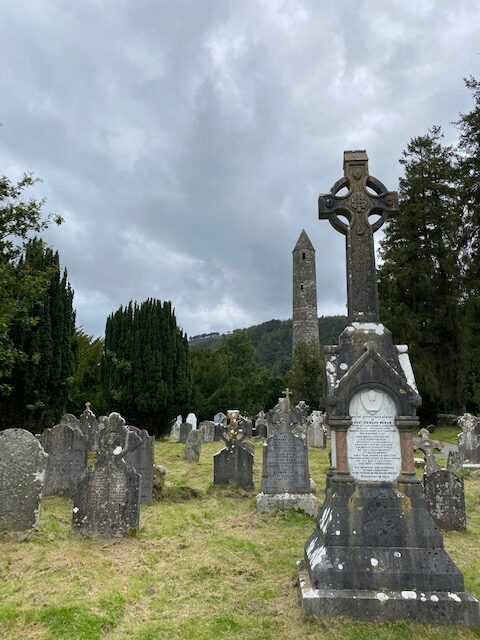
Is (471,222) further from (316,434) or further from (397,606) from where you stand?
(397,606)

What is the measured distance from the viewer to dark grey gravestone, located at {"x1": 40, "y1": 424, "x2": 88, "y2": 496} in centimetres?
857

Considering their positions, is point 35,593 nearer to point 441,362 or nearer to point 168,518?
point 168,518

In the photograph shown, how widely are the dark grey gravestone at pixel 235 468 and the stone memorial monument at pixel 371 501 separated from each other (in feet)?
16.8

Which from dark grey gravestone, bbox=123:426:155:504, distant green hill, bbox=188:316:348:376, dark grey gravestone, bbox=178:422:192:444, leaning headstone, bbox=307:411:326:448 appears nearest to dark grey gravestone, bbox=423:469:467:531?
dark grey gravestone, bbox=123:426:155:504

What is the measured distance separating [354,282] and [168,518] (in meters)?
4.74

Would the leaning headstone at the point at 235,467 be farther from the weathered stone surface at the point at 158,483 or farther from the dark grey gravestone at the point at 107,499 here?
the dark grey gravestone at the point at 107,499

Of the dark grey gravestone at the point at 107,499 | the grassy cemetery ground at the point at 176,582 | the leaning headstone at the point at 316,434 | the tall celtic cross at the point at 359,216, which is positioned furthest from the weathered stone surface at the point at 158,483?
the leaning headstone at the point at 316,434

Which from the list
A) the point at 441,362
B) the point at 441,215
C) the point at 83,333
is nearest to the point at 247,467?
the point at 441,362

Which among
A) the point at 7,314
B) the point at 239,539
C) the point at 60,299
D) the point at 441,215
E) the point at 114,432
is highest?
the point at 441,215

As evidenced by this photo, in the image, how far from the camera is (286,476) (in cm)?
793

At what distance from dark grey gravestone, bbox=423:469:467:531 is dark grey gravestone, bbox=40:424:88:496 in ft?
21.2

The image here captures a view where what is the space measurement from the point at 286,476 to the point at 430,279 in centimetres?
2074

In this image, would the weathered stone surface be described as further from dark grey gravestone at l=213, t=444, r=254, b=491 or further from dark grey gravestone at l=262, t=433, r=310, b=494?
dark grey gravestone at l=262, t=433, r=310, b=494

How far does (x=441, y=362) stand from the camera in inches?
977
